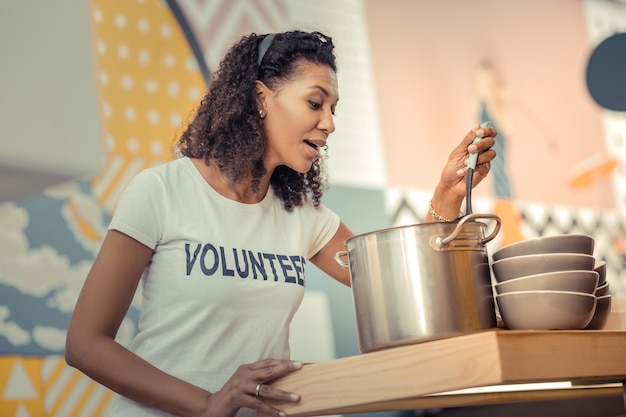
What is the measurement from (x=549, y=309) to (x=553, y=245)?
0.08 meters

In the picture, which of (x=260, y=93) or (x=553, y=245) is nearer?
(x=553, y=245)

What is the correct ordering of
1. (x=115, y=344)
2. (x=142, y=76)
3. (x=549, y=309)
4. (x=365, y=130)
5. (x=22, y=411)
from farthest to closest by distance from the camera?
1. (x=365, y=130)
2. (x=142, y=76)
3. (x=22, y=411)
4. (x=115, y=344)
5. (x=549, y=309)

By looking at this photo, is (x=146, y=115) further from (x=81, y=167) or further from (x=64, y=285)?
(x=64, y=285)

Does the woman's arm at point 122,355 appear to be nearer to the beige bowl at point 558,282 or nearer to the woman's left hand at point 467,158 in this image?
the beige bowl at point 558,282

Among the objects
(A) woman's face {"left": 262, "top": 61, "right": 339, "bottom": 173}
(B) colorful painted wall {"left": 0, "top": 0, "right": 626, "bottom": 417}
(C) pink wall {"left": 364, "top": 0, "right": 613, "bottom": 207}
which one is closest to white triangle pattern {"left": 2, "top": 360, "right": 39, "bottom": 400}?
(B) colorful painted wall {"left": 0, "top": 0, "right": 626, "bottom": 417}

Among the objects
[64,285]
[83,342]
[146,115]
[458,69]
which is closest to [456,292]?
[83,342]

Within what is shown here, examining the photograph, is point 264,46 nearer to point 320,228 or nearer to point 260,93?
point 260,93

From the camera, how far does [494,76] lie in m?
3.55

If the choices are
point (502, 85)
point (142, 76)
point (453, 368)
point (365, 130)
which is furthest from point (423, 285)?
point (502, 85)

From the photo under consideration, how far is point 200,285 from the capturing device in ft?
4.30

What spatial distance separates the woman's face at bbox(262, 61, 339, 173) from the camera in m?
1.43

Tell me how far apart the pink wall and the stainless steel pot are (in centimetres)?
207

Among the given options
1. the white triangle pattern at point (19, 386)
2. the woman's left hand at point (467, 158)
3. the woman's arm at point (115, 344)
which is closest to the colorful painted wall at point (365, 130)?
the white triangle pattern at point (19, 386)

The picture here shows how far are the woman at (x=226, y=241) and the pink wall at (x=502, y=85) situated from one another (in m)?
1.53
